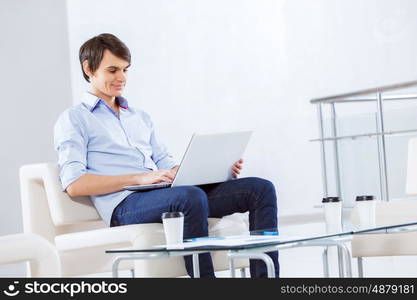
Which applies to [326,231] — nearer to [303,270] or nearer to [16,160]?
[303,270]

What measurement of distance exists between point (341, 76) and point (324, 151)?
2.70m

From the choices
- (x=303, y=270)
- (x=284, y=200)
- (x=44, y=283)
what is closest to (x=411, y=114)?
(x=303, y=270)

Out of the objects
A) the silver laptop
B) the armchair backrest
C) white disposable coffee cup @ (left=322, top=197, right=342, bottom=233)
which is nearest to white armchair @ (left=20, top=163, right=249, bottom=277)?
the armchair backrest

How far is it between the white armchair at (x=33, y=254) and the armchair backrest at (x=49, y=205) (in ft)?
2.81

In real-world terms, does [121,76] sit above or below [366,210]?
above

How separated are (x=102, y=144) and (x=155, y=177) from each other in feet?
0.86

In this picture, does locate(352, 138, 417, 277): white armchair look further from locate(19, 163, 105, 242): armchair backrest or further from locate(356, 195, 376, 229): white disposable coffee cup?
locate(19, 163, 105, 242): armchair backrest

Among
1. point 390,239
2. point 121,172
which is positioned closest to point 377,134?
point 121,172

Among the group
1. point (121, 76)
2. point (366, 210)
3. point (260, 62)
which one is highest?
point (260, 62)

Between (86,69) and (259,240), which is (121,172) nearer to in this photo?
(86,69)

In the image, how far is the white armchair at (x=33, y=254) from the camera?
2045mm

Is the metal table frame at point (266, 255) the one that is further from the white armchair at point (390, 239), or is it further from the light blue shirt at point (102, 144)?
the light blue shirt at point (102, 144)

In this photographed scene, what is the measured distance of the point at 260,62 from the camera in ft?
26.1

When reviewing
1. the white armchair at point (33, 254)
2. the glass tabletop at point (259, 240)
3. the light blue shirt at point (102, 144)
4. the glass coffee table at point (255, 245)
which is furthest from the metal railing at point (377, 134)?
the white armchair at point (33, 254)
